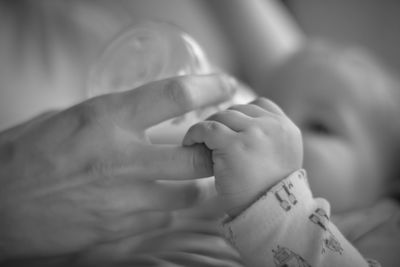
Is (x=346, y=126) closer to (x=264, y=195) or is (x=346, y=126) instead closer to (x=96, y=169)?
(x=264, y=195)

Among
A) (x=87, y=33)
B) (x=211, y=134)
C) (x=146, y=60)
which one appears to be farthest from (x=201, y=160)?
(x=87, y=33)

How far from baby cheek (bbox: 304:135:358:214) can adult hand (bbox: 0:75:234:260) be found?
0.36 metres

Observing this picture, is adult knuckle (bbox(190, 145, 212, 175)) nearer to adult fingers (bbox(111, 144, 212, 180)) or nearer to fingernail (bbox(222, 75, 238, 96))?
adult fingers (bbox(111, 144, 212, 180))

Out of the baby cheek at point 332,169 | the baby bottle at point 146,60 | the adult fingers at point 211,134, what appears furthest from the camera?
the baby cheek at point 332,169

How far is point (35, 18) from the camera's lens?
1115 mm

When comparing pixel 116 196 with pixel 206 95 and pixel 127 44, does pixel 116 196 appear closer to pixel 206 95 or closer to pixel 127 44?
pixel 206 95

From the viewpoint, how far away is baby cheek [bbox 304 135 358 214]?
0.88m

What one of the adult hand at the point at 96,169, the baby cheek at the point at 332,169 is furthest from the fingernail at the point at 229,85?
the baby cheek at the point at 332,169

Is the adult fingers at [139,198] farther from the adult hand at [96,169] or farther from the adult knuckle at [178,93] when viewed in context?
the adult knuckle at [178,93]

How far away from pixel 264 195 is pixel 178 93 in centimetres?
16

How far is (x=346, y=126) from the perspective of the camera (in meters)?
0.96

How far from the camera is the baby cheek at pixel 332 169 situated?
2.89ft

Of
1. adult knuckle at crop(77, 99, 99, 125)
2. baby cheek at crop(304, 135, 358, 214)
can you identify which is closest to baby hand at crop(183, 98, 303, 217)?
adult knuckle at crop(77, 99, 99, 125)

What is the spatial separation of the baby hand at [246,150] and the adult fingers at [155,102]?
1.3 inches
